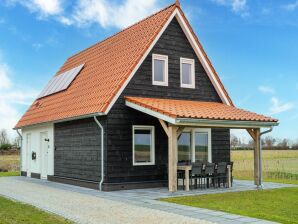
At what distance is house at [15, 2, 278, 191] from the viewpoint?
16.0m

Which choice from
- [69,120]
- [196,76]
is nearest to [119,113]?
[69,120]

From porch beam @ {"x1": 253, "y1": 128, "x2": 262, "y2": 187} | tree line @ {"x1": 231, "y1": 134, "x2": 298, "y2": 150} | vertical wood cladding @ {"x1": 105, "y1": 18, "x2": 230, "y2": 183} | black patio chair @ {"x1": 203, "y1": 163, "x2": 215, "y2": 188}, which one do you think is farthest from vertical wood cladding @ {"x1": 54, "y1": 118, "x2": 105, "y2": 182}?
tree line @ {"x1": 231, "y1": 134, "x2": 298, "y2": 150}

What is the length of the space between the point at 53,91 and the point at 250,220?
1552 cm

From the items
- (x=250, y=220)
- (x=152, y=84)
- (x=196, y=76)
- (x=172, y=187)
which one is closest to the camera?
(x=250, y=220)

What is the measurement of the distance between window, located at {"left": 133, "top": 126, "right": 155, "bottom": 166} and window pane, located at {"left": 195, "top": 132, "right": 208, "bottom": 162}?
2.30 metres

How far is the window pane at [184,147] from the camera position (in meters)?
18.0

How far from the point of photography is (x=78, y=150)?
1820 centimetres

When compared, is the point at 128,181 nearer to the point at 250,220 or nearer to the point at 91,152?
the point at 91,152

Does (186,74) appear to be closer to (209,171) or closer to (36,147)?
(209,171)

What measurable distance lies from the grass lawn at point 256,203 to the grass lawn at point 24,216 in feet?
12.7

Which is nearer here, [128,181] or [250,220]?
[250,220]

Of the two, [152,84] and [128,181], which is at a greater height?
[152,84]

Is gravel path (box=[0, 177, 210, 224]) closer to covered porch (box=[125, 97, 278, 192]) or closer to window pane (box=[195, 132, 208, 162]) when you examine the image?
→ covered porch (box=[125, 97, 278, 192])

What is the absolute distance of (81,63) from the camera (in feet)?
76.8
